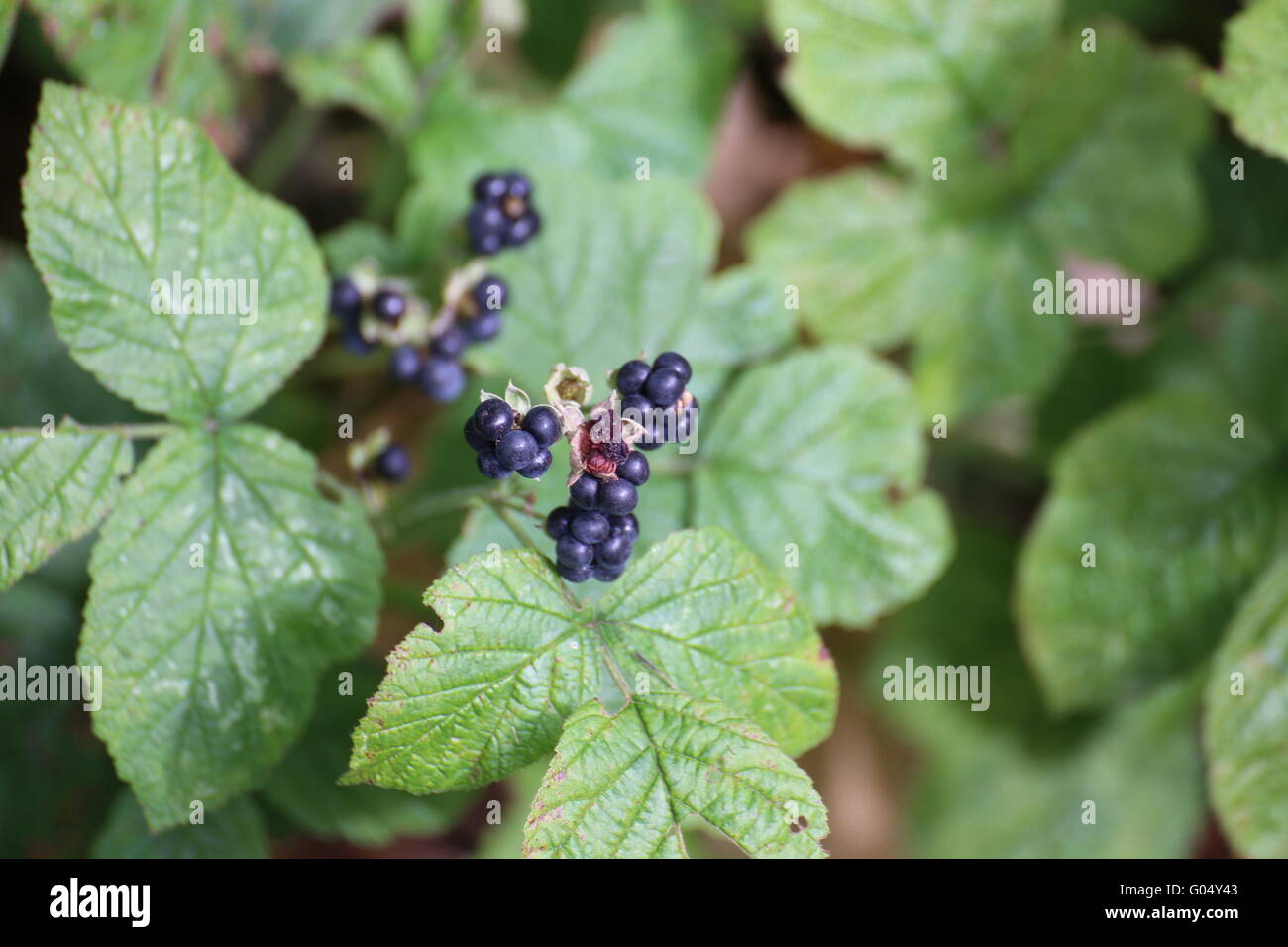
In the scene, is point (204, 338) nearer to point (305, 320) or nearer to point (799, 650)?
point (305, 320)

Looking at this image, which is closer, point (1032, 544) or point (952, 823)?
point (1032, 544)

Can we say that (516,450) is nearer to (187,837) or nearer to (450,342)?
(450,342)

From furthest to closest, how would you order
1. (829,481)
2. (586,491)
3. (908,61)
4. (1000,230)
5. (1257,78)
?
(1000,230) < (908,61) < (829,481) < (1257,78) < (586,491)

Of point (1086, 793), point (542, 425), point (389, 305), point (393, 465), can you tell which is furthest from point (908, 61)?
point (1086, 793)

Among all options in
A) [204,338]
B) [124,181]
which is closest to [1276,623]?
[204,338]

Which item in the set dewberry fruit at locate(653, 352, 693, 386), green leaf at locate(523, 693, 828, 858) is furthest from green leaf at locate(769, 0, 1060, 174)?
green leaf at locate(523, 693, 828, 858)

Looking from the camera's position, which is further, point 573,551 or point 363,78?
point 363,78

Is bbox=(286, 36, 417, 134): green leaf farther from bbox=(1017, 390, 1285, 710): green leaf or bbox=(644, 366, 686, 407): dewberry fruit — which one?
bbox=(1017, 390, 1285, 710): green leaf
